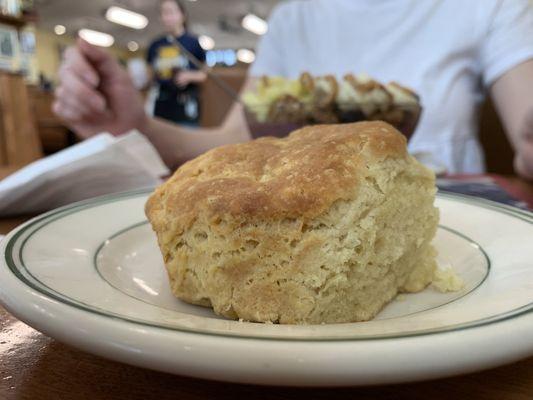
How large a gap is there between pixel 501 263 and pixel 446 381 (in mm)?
169

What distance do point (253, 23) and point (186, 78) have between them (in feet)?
25.4

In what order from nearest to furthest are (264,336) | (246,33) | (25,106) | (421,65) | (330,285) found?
(264,336) < (330,285) < (421,65) < (25,106) < (246,33)

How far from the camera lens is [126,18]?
10.4 m

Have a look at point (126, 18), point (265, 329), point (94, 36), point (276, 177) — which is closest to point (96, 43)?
point (276, 177)

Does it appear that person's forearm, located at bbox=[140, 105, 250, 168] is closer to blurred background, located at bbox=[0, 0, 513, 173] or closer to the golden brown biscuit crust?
blurred background, located at bbox=[0, 0, 513, 173]

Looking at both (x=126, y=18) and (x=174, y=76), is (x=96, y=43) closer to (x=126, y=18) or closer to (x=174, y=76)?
(x=174, y=76)

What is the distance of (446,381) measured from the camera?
294 mm

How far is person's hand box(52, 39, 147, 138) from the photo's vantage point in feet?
3.49

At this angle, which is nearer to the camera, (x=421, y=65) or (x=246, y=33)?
(x=421, y=65)

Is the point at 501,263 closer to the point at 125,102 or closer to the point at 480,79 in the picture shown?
the point at 125,102

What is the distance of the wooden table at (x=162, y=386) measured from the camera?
281mm

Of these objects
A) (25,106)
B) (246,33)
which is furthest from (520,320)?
(246,33)

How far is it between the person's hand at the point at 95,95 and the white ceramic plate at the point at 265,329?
718mm

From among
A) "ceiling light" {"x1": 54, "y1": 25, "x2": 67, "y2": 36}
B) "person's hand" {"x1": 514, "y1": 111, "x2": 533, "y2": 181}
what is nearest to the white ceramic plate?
"person's hand" {"x1": 514, "y1": 111, "x2": 533, "y2": 181}
